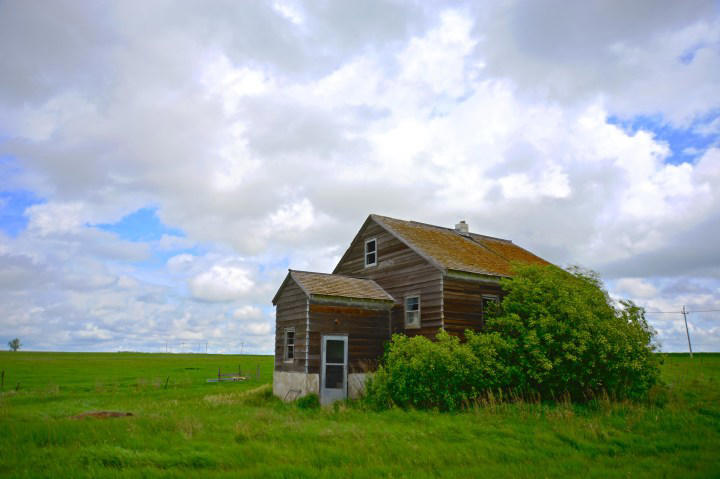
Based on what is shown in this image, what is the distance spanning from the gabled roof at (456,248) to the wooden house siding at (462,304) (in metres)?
0.65

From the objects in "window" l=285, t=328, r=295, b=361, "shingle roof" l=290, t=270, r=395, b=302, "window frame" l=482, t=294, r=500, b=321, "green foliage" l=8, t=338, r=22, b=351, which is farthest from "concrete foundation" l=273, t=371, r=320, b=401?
"green foliage" l=8, t=338, r=22, b=351

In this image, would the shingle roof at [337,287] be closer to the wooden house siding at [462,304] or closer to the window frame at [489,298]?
the wooden house siding at [462,304]

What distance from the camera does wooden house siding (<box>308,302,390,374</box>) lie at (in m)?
20.4

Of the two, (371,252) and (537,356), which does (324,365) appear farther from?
(537,356)

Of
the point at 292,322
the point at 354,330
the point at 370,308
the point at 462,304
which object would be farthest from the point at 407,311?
the point at 292,322

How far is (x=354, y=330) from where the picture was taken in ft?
69.9

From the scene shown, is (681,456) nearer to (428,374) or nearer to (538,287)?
(428,374)

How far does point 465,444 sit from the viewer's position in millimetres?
12000

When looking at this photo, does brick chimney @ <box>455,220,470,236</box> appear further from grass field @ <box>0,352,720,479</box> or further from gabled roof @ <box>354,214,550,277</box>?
grass field @ <box>0,352,720,479</box>

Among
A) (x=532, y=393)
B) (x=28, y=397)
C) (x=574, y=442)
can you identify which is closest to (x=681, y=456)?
(x=574, y=442)

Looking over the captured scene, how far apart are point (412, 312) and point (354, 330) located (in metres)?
2.77

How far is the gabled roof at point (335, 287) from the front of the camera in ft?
68.2

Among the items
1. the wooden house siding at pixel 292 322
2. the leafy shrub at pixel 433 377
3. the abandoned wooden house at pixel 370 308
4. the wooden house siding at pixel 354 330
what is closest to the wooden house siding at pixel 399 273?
the abandoned wooden house at pixel 370 308

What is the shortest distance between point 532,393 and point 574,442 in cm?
614
